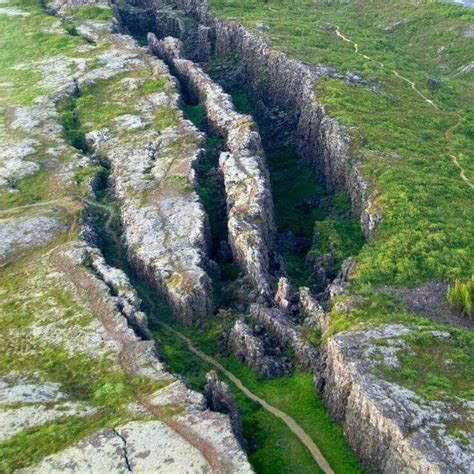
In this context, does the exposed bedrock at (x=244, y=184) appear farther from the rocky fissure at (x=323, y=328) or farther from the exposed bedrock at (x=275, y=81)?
the exposed bedrock at (x=275, y=81)

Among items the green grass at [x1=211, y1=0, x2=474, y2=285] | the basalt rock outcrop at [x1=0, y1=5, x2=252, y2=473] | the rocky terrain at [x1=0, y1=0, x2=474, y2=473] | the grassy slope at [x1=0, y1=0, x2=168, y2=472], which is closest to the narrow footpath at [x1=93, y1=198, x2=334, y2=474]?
the rocky terrain at [x1=0, y1=0, x2=474, y2=473]

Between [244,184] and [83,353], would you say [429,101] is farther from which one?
[83,353]

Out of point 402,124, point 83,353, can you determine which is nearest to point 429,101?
point 402,124

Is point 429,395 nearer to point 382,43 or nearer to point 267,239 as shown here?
point 267,239

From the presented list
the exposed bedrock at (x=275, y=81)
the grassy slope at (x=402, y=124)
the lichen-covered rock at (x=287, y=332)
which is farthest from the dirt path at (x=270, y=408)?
the exposed bedrock at (x=275, y=81)

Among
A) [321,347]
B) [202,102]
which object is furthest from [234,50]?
[321,347]

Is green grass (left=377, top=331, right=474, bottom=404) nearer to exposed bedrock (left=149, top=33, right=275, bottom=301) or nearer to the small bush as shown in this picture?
the small bush
